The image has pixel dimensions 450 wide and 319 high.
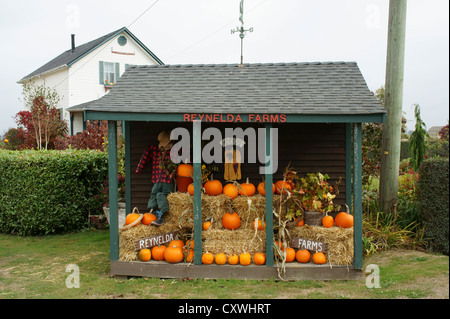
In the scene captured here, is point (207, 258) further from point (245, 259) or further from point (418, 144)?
point (418, 144)

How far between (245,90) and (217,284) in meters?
3.16

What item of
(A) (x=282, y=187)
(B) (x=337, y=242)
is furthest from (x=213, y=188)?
(B) (x=337, y=242)

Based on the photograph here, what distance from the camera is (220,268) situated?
6.23m

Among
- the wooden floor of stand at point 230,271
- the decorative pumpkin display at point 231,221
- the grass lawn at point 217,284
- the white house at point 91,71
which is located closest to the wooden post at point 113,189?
the wooden floor of stand at point 230,271

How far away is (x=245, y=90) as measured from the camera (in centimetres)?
686

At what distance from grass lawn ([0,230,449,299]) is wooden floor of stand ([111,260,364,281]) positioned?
0.35 feet

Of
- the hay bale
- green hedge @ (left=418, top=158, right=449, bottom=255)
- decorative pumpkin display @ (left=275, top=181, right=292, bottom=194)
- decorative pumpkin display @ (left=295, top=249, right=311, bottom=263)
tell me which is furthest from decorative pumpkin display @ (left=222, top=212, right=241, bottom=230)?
green hedge @ (left=418, top=158, right=449, bottom=255)

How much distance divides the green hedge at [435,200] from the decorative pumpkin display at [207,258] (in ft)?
12.8

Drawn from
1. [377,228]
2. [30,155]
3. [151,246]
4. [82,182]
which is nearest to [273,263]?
[151,246]

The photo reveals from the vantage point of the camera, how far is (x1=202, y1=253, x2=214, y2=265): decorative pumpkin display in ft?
20.6

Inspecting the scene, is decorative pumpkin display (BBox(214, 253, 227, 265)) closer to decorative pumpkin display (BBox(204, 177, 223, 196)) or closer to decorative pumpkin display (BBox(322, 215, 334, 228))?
decorative pumpkin display (BBox(204, 177, 223, 196))
